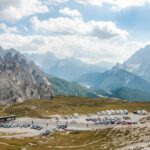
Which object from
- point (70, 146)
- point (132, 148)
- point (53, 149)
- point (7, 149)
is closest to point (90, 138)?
point (70, 146)

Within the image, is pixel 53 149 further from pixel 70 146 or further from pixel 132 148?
pixel 132 148

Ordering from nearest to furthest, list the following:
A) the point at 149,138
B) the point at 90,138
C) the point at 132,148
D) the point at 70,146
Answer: the point at 132,148
the point at 149,138
the point at 70,146
the point at 90,138

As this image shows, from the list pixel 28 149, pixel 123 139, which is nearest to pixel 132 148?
pixel 123 139

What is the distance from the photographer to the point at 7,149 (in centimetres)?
13025

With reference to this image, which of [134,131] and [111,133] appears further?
[111,133]

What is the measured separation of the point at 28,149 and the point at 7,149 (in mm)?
7054

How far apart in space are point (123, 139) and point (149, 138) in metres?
15.9

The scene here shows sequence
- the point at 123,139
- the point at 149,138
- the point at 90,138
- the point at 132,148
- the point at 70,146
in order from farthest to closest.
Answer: the point at 90,138 → the point at 70,146 → the point at 123,139 → the point at 149,138 → the point at 132,148

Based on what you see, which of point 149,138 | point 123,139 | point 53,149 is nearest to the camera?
point 149,138

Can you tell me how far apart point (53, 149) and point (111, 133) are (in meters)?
21.2

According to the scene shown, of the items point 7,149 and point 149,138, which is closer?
point 149,138

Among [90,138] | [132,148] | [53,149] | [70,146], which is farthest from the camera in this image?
[90,138]

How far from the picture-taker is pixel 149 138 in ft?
332

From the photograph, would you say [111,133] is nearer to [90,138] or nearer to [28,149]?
[90,138]
